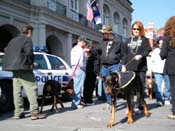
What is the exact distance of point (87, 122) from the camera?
8.15m

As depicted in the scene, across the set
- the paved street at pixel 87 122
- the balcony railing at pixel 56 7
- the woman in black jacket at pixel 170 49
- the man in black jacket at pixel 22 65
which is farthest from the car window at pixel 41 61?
the balcony railing at pixel 56 7

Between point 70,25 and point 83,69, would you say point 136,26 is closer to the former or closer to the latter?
point 83,69

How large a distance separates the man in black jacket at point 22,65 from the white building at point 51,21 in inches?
429

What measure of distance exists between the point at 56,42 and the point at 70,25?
1436mm

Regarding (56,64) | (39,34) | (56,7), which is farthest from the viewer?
(56,7)

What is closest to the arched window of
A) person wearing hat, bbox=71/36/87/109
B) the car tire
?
person wearing hat, bbox=71/36/87/109

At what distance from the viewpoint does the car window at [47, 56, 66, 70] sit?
12.6 meters

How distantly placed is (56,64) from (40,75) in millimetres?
1404

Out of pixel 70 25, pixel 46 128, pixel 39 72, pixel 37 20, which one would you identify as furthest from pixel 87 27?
pixel 46 128

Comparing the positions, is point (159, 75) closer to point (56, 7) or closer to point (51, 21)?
point (51, 21)

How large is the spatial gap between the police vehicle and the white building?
7355 mm

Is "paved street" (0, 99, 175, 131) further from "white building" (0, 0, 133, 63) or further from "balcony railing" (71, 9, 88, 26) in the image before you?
"balcony railing" (71, 9, 88, 26)

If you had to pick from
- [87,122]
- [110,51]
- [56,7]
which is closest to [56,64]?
[110,51]

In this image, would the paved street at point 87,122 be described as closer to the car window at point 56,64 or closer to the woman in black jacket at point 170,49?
the woman in black jacket at point 170,49
